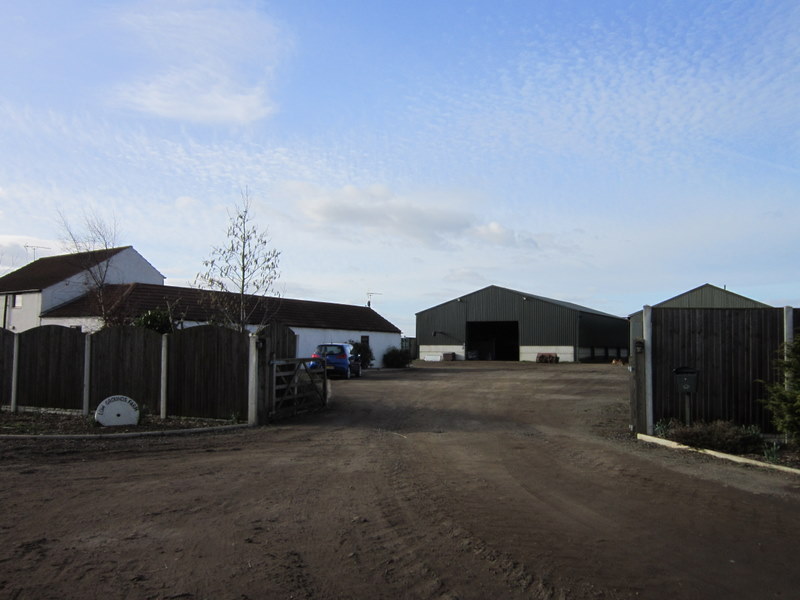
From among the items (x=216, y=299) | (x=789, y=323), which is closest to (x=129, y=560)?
(x=789, y=323)

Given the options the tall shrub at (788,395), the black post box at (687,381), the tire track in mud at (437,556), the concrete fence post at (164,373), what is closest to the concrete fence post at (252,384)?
the concrete fence post at (164,373)

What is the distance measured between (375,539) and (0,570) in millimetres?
2871

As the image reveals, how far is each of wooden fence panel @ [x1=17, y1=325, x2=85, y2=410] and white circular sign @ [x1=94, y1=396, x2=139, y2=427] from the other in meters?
2.75

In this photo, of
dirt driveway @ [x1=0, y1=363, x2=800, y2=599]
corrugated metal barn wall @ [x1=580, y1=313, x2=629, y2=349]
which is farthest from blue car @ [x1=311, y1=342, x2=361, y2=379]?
corrugated metal barn wall @ [x1=580, y1=313, x2=629, y2=349]

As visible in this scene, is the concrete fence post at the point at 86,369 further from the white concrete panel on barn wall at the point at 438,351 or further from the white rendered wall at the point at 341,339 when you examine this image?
the white concrete panel on barn wall at the point at 438,351

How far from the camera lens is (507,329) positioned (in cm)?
6006

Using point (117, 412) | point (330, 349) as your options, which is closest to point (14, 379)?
point (117, 412)

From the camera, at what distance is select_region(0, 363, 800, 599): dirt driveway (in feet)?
15.7

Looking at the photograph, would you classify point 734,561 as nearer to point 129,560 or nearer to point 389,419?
point 129,560

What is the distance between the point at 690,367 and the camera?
11555 millimetres

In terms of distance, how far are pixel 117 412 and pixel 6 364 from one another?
5.65 m

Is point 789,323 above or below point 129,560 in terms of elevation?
above

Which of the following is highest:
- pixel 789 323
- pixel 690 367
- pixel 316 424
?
pixel 789 323

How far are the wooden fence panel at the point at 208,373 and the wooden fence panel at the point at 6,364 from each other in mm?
5143
